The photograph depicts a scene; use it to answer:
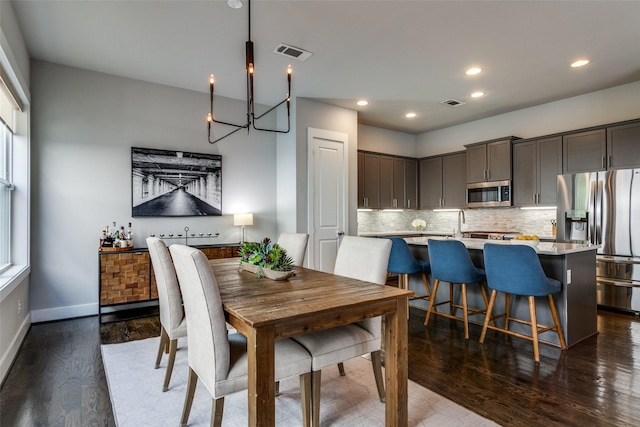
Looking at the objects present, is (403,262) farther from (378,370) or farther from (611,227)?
(611,227)

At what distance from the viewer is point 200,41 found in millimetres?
3422

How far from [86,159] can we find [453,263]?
433 cm

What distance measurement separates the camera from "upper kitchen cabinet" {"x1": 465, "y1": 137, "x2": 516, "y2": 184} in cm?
558

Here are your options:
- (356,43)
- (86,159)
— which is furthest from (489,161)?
(86,159)

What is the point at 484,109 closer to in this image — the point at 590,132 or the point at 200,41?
the point at 590,132

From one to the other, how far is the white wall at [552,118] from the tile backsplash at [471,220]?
1.28 m

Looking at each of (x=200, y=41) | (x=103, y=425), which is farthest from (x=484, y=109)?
(x=103, y=425)

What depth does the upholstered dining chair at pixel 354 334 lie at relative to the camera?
1.84 metres

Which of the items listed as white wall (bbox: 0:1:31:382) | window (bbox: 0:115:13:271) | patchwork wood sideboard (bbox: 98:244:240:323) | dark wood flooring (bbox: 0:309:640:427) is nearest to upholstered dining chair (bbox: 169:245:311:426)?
dark wood flooring (bbox: 0:309:640:427)

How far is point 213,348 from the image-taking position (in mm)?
1566

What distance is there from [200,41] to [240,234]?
2667mm

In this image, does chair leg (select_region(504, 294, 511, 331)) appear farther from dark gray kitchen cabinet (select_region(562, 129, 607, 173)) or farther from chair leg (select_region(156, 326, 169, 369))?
chair leg (select_region(156, 326, 169, 369))

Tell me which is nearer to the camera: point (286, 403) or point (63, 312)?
point (286, 403)

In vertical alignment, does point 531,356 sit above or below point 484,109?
below
